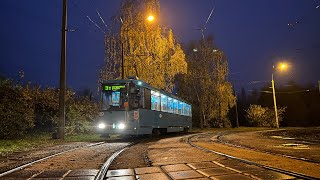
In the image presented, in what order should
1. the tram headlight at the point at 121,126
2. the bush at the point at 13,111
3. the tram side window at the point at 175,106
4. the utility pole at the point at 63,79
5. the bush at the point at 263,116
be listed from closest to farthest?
the tram headlight at the point at 121,126, the bush at the point at 13,111, the utility pole at the point at 63,79, the tram side window at the point at 175,106, the bush at the point at 263,116

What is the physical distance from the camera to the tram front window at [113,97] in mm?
20922

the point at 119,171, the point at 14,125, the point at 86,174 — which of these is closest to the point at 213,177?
the point at 119,171

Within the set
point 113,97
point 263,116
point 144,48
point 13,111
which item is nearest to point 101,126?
point 113,97

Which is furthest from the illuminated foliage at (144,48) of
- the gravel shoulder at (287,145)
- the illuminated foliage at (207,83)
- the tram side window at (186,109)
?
the gravel shoulder at (287,145)

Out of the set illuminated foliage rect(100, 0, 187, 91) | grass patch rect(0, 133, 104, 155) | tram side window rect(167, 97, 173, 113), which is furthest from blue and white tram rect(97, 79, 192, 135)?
illuminated foliage rect(100, 0, 187, 91)

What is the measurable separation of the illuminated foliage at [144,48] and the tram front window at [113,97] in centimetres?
1054

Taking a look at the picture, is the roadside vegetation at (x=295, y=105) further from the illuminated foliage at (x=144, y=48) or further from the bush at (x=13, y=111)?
the bush at (x=13, y=111)

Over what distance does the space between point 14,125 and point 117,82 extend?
23.3 feet

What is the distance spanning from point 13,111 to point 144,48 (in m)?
15.3

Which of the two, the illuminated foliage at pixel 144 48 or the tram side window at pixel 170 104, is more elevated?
the illuminated foliage at pixel 144 48

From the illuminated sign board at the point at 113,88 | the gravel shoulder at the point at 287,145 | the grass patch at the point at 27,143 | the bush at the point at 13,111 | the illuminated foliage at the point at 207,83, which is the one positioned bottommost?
the gravel shoulder at the point at 287,145

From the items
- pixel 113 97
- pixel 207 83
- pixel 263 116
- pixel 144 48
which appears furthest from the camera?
pixel 263 116

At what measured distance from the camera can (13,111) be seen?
2119 cm

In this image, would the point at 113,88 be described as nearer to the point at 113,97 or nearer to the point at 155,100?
the point at 113,97
